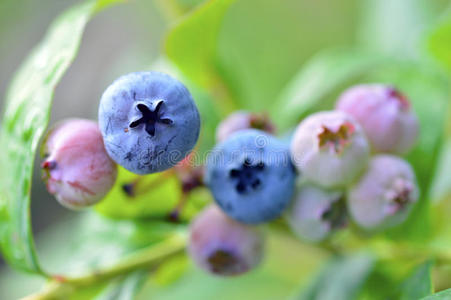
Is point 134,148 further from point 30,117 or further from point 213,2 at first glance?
point 213,2

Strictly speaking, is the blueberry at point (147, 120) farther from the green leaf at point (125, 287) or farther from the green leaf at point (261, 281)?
the green leaf at point (261, 281)

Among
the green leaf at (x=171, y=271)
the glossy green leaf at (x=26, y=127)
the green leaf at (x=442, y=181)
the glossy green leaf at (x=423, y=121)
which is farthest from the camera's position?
the green leaf at (x=442, y=181)

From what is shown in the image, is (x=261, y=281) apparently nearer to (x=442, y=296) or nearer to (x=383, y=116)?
(x=383, y=116)

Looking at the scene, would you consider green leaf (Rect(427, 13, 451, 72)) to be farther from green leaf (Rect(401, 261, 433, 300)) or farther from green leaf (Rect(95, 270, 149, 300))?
green leaf (Rect(95, 270, 149, 300))

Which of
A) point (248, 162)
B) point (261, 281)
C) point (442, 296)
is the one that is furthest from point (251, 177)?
point (261, 281)

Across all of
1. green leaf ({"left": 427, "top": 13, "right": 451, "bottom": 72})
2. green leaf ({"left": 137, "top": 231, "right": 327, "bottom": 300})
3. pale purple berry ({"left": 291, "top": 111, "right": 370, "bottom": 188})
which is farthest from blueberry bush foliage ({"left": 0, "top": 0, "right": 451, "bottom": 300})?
green leaf ({"left": 137, "top": 231, "right": 327, "bottom": 300})

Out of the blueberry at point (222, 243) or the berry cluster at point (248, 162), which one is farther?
the blueberry at point (222, 243)

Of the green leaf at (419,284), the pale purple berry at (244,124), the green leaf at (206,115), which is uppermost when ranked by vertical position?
the green leaf at (206,115)

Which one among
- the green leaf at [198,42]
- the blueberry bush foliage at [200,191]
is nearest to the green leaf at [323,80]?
the blueberry bush foliage at [200,191]
